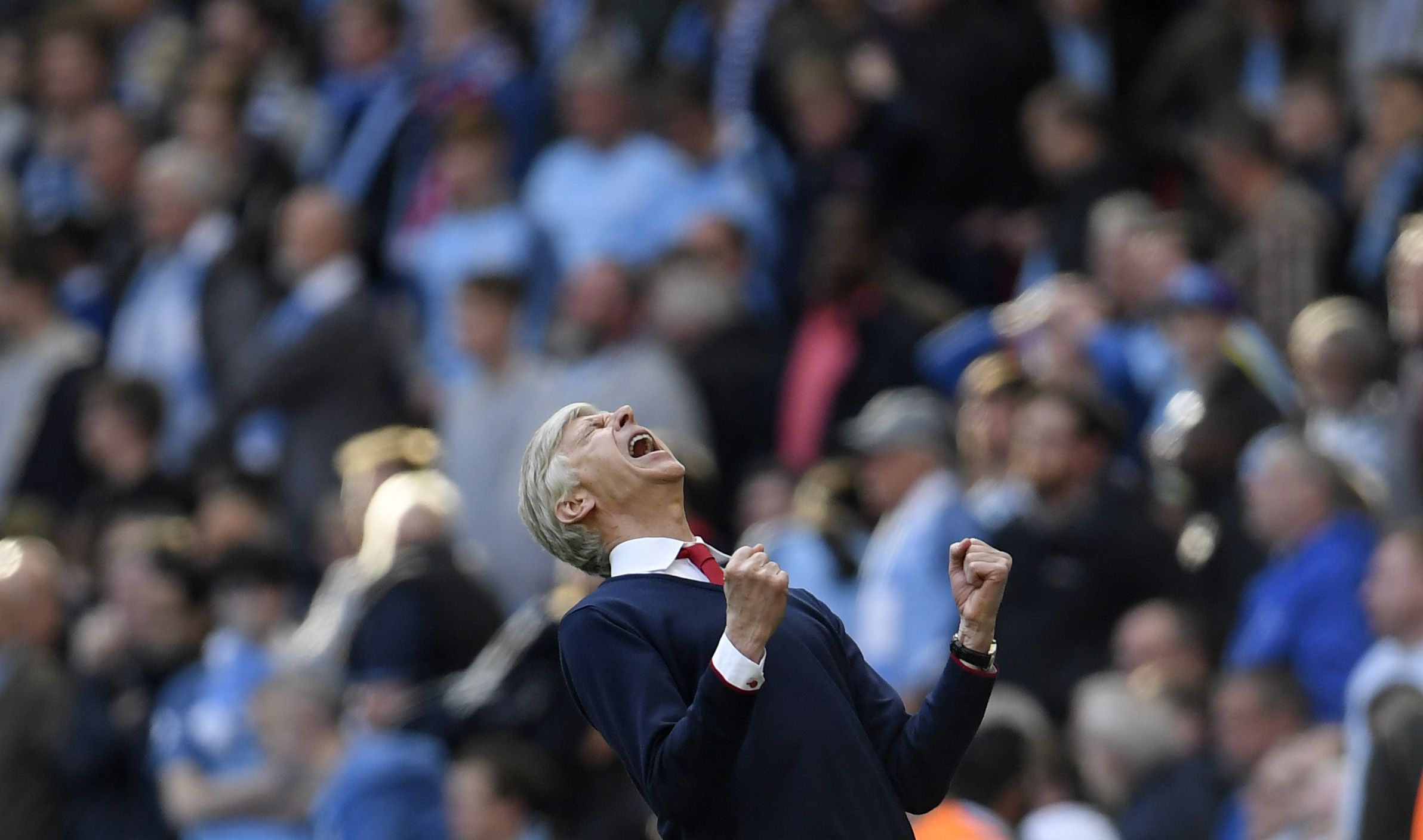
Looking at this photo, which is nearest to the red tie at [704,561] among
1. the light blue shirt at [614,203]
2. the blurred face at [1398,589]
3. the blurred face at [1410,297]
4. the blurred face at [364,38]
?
the blurred face at [1398,589]

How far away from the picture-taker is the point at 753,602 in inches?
134

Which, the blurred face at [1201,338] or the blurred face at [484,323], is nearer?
the blurred face at [1201,338]

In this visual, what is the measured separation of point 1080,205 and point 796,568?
304cm

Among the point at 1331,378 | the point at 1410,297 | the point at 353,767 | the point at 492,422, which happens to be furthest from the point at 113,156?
the point at 1410,297

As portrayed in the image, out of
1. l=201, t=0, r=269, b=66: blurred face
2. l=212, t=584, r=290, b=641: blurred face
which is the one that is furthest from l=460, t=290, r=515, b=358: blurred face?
l=201, t=0, r=269, b=66: blurred face

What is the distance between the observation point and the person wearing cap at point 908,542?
7.67 m

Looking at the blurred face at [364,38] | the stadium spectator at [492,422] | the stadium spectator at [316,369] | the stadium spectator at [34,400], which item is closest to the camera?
the stadium spectator at [492,422]

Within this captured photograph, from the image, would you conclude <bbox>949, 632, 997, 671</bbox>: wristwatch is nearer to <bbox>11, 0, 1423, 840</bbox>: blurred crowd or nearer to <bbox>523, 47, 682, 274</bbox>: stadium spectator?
<bbox>11, 0, 1423, 840</bbox>: blurred crowd

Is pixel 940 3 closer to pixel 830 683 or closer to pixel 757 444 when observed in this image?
pixel 757 444

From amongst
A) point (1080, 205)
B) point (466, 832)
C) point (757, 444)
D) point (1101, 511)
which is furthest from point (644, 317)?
point (466, 832)

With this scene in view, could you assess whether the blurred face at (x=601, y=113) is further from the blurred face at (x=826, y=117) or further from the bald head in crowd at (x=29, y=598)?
the bald head in crowd at (x=29, y=598)

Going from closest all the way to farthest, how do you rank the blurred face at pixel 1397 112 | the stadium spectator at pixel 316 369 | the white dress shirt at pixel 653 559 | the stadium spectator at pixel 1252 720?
the white dress shirt at pixel 653 559 < the stadium spectator at pixel 1252 720 < the blurred face at pixel 1397 112 < the stadium spectator at pixel 316 369

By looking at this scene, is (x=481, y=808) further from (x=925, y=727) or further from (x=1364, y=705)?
(x=925, y=727)

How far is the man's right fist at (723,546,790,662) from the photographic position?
11.2 feet
